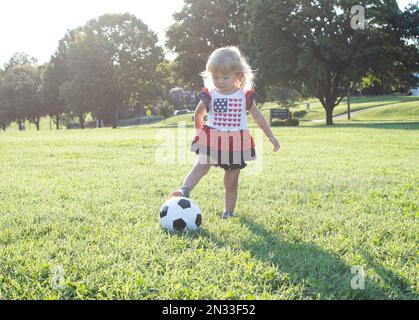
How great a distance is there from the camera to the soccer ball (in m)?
3.82

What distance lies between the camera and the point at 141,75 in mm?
48188

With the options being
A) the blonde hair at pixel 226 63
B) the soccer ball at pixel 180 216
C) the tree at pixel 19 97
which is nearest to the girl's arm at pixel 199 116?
the blonde hair at pixel 226 63

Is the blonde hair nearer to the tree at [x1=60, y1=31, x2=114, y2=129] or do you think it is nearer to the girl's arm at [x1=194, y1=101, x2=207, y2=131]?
the girl's arm at [x1=194, y1=101, x2=207, y2=131]

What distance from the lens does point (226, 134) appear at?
4410 millimetres

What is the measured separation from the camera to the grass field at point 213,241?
8.75 ft

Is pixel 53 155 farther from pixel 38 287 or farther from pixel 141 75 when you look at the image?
pixel 141 75

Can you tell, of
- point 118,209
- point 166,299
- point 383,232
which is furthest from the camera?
point 118,209

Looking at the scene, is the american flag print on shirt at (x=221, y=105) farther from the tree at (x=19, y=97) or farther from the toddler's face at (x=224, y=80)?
the tree at (x=19, y=97)

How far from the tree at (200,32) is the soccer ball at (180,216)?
124 feet

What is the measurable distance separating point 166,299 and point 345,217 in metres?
2.58

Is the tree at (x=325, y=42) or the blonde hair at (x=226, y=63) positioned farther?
the tree at (x=325, y=42)

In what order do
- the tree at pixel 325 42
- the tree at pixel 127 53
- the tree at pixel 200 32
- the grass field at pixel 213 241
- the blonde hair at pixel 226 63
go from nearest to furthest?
the grass field at pixel 213 241, the blonde hair at pixel 226 63, the tree at pixel 325 42, the tree at pixel 200 32, the tree at pixel 127 53

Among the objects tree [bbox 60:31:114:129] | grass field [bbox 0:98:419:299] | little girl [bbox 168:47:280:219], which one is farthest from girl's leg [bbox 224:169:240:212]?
tree [bbox 60:31:114:129]

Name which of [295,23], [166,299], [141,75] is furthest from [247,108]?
[141,75]
